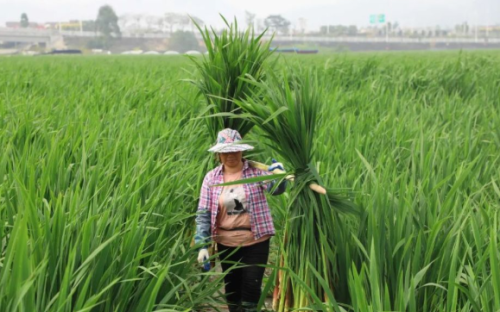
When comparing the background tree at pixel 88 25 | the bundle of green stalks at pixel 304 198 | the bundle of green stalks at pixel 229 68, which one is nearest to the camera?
the bundle of green stalks at pixel 304 198

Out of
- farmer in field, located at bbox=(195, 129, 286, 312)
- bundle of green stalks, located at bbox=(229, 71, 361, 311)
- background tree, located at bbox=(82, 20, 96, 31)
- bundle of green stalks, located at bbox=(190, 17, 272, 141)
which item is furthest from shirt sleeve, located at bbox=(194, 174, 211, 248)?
background tree, located at bbox=(82, 20, 96, 31)

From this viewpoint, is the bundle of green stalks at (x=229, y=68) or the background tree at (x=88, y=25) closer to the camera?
the bundle of green stalks at (x=229, y=68)

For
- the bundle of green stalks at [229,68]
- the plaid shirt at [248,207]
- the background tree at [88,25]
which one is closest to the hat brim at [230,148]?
the plaid shirt at [248,207]

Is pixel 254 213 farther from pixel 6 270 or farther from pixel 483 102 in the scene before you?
pixel 483 102

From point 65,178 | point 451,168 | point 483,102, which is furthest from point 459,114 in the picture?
point 65,178

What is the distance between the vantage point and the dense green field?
211 centimetres

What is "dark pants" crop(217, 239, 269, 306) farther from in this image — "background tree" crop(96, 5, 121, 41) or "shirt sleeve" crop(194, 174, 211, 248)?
"background tree" crop(96, 5, 121, 41)

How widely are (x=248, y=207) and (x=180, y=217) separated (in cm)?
36

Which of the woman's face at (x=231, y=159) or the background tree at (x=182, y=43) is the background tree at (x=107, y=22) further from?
the woman's face at (x=231, y=159)

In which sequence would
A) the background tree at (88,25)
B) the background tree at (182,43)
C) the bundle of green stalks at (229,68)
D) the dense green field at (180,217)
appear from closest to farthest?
the dense green field at (180,217)
the bundle of green stalks at (229,68)
the background tree at (182,43)
the background tree at (88,25)

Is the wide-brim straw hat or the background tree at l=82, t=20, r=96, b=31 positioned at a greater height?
the background tree at l=82, t=20, r=96, b=31

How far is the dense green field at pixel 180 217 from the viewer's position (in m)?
2.11

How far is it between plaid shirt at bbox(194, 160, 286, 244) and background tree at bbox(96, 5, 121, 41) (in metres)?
115

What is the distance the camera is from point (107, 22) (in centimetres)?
11712
